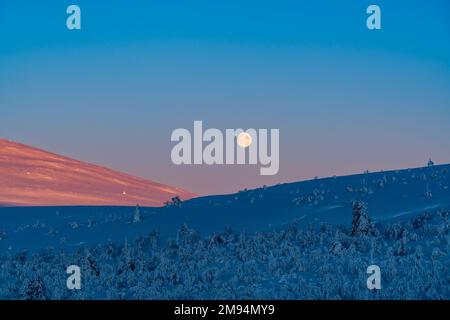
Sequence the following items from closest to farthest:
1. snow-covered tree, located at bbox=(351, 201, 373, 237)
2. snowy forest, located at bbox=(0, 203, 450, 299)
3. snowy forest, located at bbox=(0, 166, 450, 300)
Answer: snowy forest, located at bbox=(0, 203, 450, 299) < snowy forest, located at bbox=(0, 166, 450, 300) < snow-covered tree, located at bbox=(351, 201, 373, 237)

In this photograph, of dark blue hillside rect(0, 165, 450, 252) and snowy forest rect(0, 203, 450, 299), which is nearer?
snowy forest rect(0, 203, 450, 299)

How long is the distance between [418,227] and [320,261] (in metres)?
3.12

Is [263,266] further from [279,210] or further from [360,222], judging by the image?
[279,210]

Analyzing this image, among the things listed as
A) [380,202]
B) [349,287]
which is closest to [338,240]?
[349,287]

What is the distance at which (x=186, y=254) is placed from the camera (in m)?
16.4

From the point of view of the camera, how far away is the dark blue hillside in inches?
762

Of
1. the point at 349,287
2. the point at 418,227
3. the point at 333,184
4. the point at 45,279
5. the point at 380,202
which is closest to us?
the point at 349,287

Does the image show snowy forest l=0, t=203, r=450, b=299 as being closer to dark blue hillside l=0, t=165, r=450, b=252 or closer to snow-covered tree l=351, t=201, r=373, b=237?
snow-covered tree l=351, t=201, r=373, b=237

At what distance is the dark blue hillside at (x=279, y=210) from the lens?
63.5 feet

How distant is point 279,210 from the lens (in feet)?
69.6

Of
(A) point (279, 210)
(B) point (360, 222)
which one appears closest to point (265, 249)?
(B) point (360, 222)

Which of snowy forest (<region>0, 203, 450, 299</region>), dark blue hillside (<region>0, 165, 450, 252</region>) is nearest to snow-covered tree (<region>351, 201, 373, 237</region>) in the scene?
snowy forest (<region>0, 203, 450, 299</region>)
